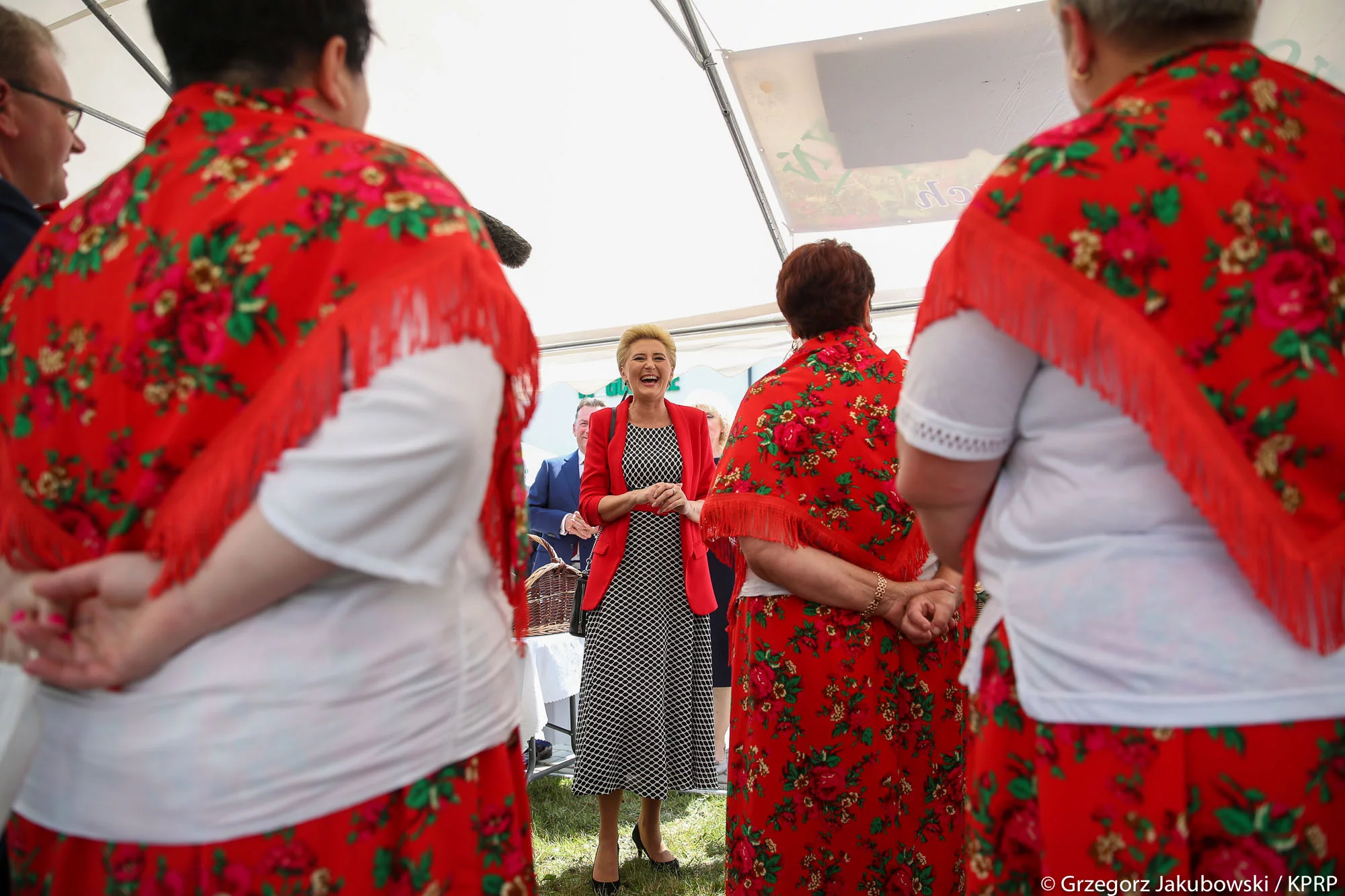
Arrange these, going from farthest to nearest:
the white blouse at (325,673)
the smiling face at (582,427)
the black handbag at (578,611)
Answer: the smiling face at (582,427) → the black handbag at (578,611) → the white blouse at (325,673)

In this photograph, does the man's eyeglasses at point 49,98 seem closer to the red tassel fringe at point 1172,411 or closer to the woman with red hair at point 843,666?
the red tassel fringe at point 1172,411

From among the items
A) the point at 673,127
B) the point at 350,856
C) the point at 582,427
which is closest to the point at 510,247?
the point at 350,856

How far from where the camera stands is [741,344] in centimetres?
566

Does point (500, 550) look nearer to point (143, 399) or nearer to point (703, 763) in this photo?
point (143, 399)

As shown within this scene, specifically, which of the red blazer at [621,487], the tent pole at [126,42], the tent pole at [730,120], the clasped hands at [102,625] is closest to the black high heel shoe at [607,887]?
the red blazer at [621,487]

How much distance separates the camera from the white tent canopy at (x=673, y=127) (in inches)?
158

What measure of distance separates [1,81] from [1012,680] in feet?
5.50

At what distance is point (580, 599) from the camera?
4.21 metres

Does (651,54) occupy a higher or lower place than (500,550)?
higher

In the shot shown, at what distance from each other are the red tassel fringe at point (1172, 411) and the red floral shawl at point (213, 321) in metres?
0.52

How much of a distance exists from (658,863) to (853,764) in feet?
5.70

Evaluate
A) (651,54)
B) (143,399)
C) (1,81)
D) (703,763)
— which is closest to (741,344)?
(651,54)

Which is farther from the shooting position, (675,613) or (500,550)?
(675,613)

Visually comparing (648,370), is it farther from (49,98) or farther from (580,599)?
(49,98)
